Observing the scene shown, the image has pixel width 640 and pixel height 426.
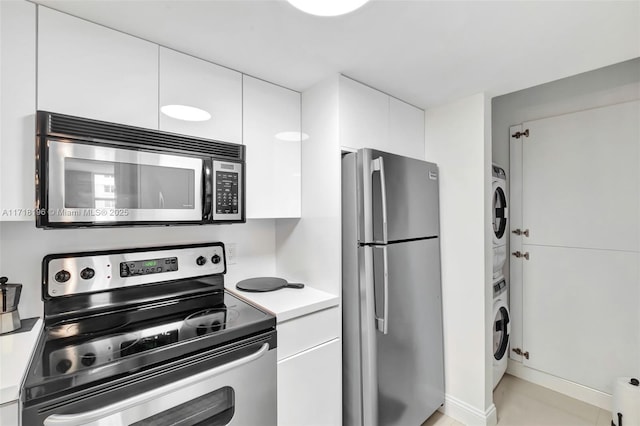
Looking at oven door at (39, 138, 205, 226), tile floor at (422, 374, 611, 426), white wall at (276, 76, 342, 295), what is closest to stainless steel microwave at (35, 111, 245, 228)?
oven door at (39, 138, 205, 226)

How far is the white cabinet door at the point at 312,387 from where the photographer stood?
142cm

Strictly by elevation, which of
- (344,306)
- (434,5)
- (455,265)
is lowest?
(344,306)

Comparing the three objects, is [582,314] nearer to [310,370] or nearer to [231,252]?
[310,370]

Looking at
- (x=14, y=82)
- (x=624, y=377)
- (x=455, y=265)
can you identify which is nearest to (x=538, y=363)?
(x=624, y=377)

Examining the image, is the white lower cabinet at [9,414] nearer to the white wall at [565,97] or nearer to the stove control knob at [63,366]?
the stove control knob at [63,366]

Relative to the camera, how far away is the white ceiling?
1170 millimetres

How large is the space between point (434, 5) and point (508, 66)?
2.60 ft

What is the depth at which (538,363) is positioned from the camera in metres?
2.46

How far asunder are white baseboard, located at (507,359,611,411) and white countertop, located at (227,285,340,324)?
2.08 meters

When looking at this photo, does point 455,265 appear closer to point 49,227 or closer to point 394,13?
point 394,13

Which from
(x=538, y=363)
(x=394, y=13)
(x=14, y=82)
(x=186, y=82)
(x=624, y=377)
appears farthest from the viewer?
(x=538, y=363)

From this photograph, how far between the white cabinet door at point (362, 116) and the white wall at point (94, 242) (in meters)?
0.87

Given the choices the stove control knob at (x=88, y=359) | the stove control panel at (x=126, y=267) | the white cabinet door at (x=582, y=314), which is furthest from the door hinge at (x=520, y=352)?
the stove control knob at (x=88, y=359)

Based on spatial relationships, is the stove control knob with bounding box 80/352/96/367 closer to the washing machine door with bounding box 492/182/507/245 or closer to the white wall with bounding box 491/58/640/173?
the washing machine door with bounding box 492/182/507/245
